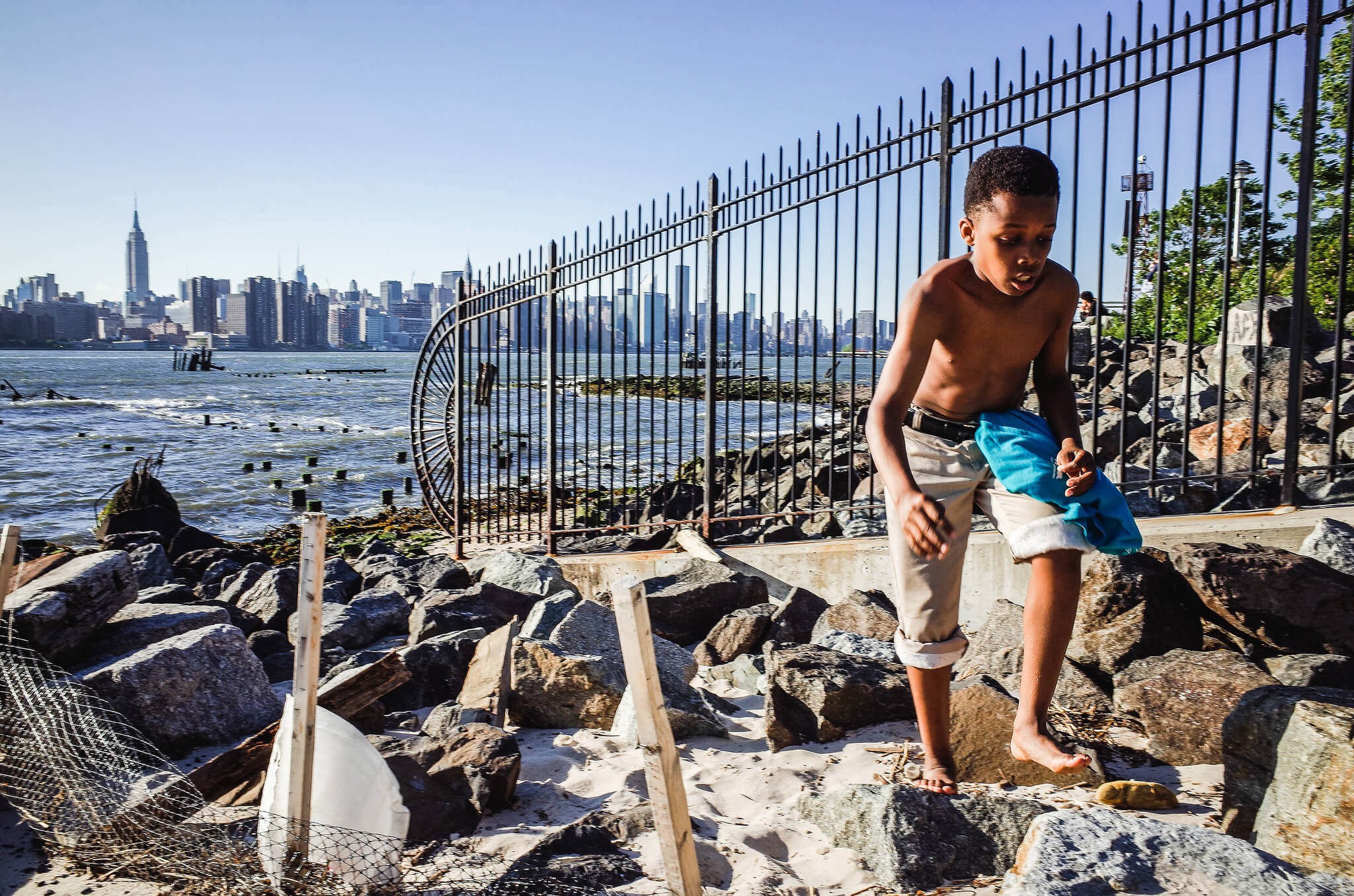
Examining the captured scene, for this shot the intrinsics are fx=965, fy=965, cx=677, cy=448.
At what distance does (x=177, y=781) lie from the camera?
11.4ft

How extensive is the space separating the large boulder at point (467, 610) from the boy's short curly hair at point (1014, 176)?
12.9ft

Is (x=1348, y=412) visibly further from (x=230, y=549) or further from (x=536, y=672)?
(x=230, y=549)

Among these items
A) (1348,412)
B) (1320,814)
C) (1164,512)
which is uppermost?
(1348,412)

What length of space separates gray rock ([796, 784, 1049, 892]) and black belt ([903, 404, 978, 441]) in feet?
3.57

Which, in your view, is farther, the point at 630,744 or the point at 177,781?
the point at 630,744

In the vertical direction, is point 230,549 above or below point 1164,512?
below

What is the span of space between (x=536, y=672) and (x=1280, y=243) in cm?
1229

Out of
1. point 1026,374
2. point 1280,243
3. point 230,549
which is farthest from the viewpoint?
point 1280,243

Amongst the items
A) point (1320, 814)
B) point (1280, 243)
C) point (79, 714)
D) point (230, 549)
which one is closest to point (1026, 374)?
point (1320, 814)

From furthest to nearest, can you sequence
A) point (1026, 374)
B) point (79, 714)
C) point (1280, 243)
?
point (1280, 243) < point (79, 714) < point (1026, 374)

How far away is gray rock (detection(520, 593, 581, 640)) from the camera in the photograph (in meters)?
5.21

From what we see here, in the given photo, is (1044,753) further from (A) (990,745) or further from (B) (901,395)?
(B) (901,395)

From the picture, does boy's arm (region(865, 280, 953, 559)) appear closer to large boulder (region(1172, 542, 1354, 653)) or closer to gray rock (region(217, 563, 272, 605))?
large boulder (region(1172, 542, 1354, 653))

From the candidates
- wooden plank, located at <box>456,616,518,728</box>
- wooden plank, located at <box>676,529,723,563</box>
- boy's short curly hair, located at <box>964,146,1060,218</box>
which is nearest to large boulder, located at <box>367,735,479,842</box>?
wooden plank, located at <box>456,616,518,728</box>
